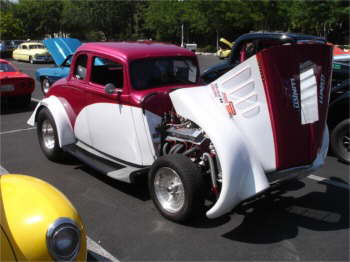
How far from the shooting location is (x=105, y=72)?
5.73 m

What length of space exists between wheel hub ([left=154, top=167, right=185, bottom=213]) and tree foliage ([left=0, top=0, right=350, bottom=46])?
2960 cm

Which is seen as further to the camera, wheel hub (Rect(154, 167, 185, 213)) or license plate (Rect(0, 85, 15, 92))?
license plate (Rect(0, 85, 15, 92))

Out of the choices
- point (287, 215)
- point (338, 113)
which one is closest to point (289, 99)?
point (287, 215)

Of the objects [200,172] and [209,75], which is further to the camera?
[209,75]

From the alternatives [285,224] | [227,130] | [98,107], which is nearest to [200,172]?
[227,130]

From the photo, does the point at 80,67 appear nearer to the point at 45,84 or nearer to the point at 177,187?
the point at 177,187

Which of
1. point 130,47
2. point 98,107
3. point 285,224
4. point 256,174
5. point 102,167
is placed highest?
point 130,47

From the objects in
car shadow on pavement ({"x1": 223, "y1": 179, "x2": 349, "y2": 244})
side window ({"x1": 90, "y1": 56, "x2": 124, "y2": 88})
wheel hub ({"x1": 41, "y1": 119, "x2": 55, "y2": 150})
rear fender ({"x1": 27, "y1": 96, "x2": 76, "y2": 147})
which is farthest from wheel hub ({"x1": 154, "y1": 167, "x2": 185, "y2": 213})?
wheel hub ({"x1": 41, "y1": 119, "x2": 55, "y2": 150})

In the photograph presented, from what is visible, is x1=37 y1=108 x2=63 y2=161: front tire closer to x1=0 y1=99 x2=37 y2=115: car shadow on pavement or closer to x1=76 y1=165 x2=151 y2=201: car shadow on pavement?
x1=76 y1=165 x2=151 y2=201: car shadow on pavement

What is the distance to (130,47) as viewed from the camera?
5.40 meters

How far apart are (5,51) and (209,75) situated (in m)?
27.6

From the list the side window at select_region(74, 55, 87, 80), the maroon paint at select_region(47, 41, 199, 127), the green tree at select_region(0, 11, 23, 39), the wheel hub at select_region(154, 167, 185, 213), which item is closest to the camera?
the wheel hub at select_region(154, 167, 185, 213)

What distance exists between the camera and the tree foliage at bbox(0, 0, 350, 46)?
32.5 meters

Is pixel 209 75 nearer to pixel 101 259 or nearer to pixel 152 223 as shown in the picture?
A: pixel 152 223
